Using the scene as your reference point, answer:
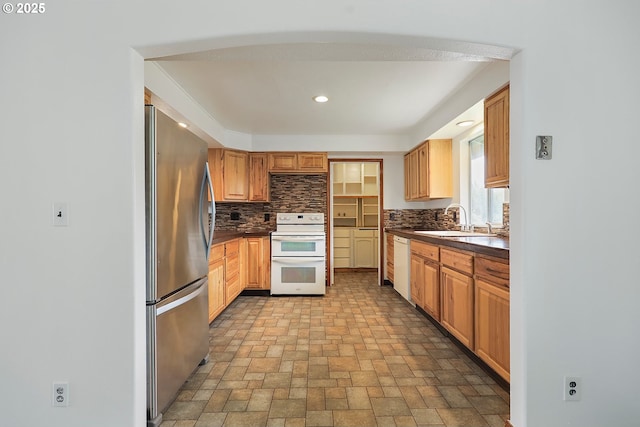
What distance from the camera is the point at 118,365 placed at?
1.48 metres

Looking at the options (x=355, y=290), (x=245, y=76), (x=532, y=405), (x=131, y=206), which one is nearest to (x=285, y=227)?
(x=355, y=290)

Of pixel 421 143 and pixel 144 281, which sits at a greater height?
pixel 421 143

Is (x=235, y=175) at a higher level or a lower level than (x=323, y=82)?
lower

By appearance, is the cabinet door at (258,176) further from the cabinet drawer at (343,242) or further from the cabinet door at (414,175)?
the cabinet drawer at (343,242)

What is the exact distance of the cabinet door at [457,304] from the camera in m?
2.35

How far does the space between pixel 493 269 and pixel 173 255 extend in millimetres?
1972

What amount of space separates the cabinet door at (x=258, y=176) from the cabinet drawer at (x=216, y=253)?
150cm

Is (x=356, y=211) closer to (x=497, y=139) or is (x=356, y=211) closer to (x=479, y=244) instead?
(x=497, y=139)

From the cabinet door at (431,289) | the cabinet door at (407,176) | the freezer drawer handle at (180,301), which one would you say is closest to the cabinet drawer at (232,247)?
the freezer drawer handle at (180,301)

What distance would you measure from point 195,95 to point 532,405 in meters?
3.44

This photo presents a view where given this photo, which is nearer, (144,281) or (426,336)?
(144,281)

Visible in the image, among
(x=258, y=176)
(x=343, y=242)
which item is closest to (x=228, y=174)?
(x=258, y=176)

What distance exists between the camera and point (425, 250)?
3.25 m

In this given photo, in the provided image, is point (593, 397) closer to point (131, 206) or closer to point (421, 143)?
point (131, 206)
